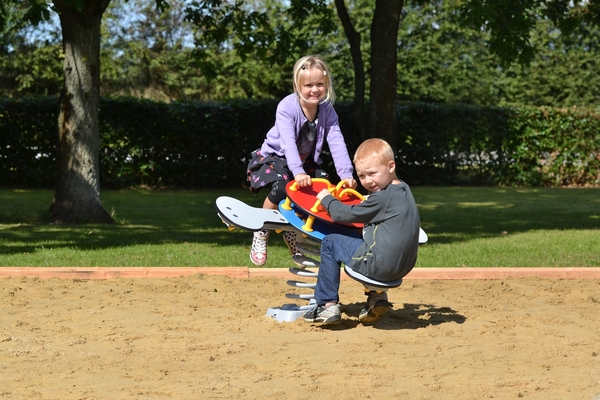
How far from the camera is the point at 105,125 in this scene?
1942 cm

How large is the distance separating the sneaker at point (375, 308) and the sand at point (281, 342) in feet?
0.22

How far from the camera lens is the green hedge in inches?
762

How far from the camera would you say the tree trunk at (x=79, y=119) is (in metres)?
12.6

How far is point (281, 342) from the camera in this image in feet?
18.0

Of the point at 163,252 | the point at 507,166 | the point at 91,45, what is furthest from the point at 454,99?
the point at 163,252

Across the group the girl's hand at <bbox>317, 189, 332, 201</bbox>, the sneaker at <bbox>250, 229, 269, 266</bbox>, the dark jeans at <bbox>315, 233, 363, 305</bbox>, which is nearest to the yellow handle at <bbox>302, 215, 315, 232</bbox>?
the dark jeans at <bbox>315, 233, 363, 305</bbox>

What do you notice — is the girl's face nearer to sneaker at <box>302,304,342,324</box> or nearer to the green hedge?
sneaker at <box>302,304,342,324</box>

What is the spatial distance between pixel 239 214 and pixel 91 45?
25.0 ft

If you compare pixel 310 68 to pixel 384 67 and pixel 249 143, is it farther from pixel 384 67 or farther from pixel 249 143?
pixel 249 143

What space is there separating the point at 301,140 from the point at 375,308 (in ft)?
4.24

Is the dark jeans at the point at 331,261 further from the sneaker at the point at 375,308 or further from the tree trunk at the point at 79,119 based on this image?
Result: the tree trunk at the point at 79,119

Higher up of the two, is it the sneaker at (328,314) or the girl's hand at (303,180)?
the girl's hand at (303,180)

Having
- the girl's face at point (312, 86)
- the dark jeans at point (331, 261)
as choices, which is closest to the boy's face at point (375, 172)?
the dark jeans at point (331, 261)

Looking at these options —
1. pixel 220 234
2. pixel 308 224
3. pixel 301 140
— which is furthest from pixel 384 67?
pixel 308 224
